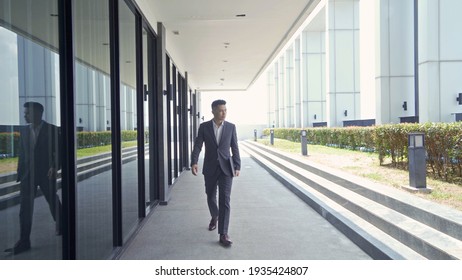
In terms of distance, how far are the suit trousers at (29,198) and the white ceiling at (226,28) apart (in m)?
3.85

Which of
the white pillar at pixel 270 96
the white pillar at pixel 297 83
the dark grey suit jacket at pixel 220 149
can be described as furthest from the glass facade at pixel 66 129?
the white pillar at pixel 270 96

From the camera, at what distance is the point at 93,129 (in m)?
3.60

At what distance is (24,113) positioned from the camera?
237 centimetres

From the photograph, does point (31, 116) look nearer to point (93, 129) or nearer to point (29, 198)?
point (29, 198)

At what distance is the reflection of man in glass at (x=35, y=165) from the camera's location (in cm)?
235

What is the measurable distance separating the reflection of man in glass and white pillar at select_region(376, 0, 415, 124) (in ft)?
49.4

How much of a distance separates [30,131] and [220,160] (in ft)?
8.82

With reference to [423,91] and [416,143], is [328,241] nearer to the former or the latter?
[416,143]

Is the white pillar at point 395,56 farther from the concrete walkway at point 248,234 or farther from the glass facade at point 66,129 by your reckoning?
the glass facade at point 66,129

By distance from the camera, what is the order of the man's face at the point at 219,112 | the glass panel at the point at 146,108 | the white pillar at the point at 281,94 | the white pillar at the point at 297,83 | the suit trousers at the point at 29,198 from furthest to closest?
the white pillar at the point at 281,94 → the white pillar at the point at 297,83 → the glass panel at the point at 146,108 → the man's face at the point at 219,112 → the suit trousers at the point at 29,198

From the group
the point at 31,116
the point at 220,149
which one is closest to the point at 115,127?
the point at 220,149

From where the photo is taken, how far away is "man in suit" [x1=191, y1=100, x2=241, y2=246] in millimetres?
4843

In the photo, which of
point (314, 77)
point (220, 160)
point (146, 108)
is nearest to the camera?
point (220, 160)

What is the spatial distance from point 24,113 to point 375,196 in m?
5.36
